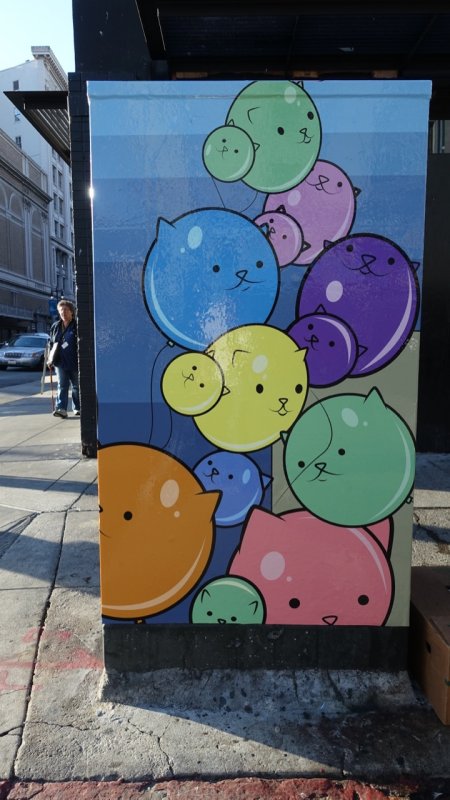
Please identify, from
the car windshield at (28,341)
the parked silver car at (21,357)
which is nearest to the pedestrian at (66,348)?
the parked silver car at (21,357)

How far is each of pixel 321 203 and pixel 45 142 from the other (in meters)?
80.8

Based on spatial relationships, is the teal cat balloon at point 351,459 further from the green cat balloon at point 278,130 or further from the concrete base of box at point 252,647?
the green cat balloon at point 278,130

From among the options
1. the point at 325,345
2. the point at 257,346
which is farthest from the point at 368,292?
the point at 257,346

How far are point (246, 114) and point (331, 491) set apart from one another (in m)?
1.65

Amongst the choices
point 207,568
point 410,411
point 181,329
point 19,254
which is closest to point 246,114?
point 181,329

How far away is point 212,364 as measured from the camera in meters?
2.37

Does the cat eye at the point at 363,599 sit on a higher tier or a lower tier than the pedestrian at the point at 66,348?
lower

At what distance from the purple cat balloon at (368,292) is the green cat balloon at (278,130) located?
1.19ft

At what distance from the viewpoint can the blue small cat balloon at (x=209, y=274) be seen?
231cm

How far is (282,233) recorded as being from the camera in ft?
7.57

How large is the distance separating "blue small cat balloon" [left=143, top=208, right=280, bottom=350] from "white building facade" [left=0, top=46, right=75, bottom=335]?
217 feet

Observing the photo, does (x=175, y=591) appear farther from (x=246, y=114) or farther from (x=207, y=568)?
(x=246, y=114)

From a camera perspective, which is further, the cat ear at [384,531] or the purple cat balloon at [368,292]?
Answer: the cat ear at [384,531]

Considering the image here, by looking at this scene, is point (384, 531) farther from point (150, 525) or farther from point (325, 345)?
point (150, 525)
